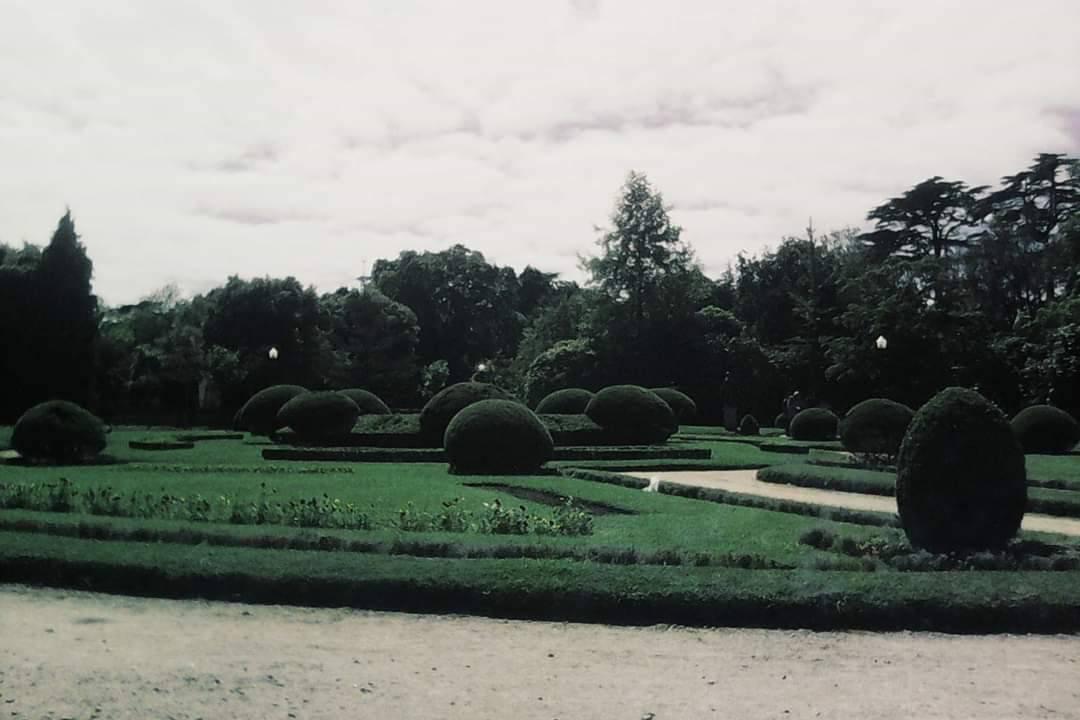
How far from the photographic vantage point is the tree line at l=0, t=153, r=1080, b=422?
129ft

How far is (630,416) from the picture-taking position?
28.3m

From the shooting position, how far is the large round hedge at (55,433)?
2083cm

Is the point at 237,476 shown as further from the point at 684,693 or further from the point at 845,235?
the point at 845,235

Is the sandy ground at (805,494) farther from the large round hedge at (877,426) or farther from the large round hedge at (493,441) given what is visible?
the large round hedge at (493,441)

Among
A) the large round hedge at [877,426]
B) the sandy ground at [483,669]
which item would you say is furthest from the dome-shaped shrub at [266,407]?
the sandy ground at [483,669]

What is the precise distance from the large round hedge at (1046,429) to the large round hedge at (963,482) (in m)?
19.7

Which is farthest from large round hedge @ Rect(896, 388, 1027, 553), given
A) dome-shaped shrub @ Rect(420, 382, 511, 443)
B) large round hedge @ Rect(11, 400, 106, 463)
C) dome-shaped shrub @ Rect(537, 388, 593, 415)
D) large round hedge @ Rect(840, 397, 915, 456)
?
dome-shaped shrub @ Rect(537, 388, 593, 415)

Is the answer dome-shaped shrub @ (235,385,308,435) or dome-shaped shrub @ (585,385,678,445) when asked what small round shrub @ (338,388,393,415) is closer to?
dome-shaped shrub @ (235,385,308,435)

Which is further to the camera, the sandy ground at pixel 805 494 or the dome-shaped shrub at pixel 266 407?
the dome-shaped shrub at pixel 266 407

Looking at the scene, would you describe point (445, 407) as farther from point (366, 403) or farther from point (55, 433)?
point (366, 403)

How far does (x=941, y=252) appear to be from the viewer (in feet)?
161

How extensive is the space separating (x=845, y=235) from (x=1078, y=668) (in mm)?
59501

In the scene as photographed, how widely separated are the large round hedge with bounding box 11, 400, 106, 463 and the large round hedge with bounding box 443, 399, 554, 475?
846 cm

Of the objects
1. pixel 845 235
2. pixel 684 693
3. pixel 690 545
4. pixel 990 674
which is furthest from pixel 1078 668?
pixel 845 235
